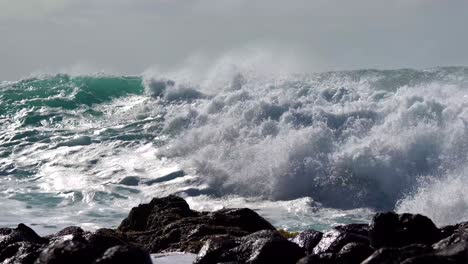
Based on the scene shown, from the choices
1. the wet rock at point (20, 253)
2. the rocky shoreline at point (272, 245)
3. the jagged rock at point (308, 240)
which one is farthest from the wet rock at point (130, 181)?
the jagged rock at point (308, 240)

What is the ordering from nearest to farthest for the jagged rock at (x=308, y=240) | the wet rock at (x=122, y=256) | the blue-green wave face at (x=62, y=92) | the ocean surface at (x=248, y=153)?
the wet rock at (x=122, y=256)
the jagged rock at (x=308, y=240)
the ocean surface at (x=248, y=153)
the blue-green wave face at (x=62, y=92)

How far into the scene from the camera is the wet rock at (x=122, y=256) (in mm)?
6660

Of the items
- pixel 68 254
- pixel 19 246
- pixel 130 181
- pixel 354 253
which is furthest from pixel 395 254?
pixel 130 181

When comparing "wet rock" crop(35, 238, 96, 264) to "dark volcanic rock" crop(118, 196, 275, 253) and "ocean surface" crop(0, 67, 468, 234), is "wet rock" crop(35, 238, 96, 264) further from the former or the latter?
"ocean surface" crop(0, 67, 468, 234)

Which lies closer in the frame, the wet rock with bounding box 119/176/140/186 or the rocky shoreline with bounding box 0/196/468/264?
the rocky shoreline with bounding box 0/196/468/264

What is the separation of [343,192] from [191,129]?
11.7 metres

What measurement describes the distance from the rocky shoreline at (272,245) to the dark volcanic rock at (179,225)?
24mm

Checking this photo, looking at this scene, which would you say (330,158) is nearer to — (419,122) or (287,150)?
(287,150)

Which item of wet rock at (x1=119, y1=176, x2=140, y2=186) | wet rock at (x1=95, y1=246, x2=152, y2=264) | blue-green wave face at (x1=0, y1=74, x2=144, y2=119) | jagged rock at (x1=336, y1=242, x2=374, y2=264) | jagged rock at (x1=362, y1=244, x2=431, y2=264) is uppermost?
blue-green wave face at (x1=0, y1=74, x2=144, y2=119)

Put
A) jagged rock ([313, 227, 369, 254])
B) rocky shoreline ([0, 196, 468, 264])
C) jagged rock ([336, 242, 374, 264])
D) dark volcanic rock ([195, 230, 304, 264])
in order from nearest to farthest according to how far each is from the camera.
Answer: rocky shoreline ([0, 196, 468, 264])
jagged rock ([336, 242, 374, 264])
dark volcanic rock ([195, 230, 304, 264])
jagged rock ([313, 227, 369, 254])

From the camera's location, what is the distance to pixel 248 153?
28.3 m

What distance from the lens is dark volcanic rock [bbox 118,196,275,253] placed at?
35.2 ft

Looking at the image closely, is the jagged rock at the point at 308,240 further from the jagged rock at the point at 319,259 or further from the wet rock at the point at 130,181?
the wet rock at the point at 130,181

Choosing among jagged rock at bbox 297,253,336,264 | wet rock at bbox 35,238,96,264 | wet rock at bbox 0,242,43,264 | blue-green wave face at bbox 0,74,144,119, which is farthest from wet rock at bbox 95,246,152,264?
blue-green wave face at bbox 0,74,144,119
